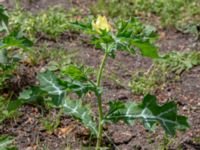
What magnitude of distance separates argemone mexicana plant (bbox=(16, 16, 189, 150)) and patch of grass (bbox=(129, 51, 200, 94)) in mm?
902

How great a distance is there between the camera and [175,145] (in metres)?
3.35

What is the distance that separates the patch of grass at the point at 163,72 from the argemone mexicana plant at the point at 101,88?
902mm

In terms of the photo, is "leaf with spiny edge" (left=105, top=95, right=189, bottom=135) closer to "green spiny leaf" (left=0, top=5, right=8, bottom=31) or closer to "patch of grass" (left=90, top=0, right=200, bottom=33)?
"green spiny leaf" (left=0, top=5, right=8, bottom=31)

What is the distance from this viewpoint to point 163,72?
4.19m

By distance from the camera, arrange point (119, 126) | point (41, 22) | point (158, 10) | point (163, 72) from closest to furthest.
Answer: point (119, 126) < point (163, 72) < point (41, 22) < point (158, 10)

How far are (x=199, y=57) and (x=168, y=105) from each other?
4.89 ft

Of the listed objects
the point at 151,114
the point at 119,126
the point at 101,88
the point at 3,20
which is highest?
the point at 3,20

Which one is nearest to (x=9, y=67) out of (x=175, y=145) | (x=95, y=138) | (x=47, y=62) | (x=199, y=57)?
(x=47, y=62)

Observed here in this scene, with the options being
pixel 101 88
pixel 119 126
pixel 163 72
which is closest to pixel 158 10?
pixel 163 72

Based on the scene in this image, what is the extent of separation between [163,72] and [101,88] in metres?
1.40

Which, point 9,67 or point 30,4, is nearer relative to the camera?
point 9,67

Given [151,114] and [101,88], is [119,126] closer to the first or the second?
[151,114]

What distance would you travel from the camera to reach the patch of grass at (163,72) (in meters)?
4.00

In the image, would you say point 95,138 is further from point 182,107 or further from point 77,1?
point 77,1
